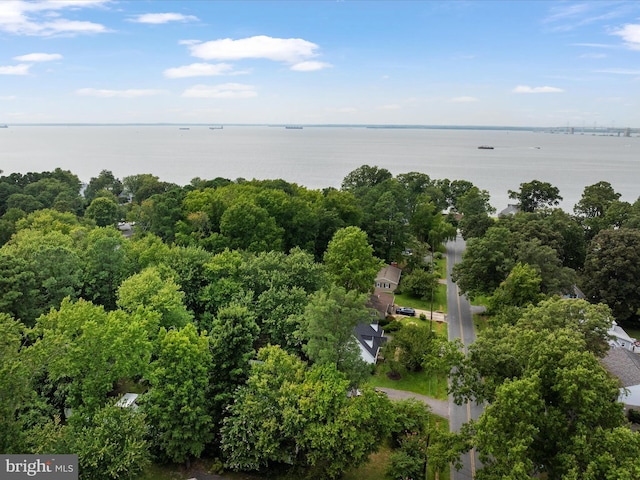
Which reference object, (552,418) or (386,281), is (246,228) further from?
(552,418)

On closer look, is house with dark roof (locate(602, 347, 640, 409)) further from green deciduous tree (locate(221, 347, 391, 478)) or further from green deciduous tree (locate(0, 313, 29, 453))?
green deciduous tree (locate(0, 313, 29, 453))

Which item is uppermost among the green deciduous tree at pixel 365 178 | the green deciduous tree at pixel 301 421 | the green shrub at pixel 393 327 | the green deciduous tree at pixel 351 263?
the green deciduous tree at pixel 365 178

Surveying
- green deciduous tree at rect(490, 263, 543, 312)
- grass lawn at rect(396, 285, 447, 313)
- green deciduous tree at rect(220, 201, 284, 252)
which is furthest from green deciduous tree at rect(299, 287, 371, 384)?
grass lawn at rect(396, 285, 447, 313)

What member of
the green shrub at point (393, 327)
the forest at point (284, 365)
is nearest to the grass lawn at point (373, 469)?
the forest at point (284, 365)

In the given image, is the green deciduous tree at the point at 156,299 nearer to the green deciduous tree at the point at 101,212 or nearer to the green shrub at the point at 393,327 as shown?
the green shrub at the point at 393,327

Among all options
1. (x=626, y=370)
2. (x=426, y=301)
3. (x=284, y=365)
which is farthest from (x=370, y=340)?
(x=626, y=370)

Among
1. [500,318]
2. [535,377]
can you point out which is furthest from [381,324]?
[535,377]
